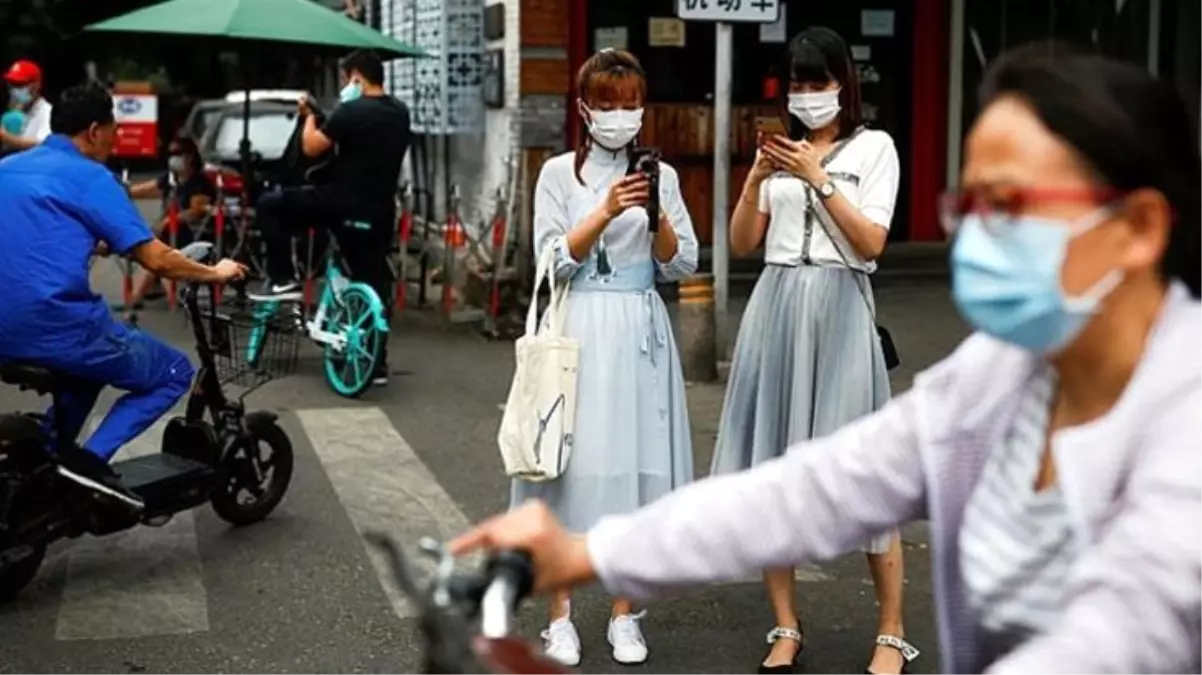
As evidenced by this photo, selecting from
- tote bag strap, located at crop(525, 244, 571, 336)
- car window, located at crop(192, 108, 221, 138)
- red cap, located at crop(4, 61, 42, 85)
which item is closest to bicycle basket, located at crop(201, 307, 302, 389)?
tote bag strap, located at crop(525, 244, 571, 336)

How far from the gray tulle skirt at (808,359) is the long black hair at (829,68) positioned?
478 mm

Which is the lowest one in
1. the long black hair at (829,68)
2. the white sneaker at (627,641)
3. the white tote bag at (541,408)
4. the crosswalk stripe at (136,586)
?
the crosswalk stripe at (136,586)

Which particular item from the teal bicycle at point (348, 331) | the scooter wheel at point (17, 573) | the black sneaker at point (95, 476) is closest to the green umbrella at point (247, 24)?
the teal bicycle at point (348, 331)

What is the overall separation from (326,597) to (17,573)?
3.55 ft

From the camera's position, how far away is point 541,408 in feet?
17.1

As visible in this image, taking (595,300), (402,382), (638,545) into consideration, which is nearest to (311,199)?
(402,382)

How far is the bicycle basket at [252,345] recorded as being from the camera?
6.98 m

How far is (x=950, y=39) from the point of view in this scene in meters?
15.8

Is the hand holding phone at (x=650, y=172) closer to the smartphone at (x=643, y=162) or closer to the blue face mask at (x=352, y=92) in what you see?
the smartphone at (x=643, y=162)

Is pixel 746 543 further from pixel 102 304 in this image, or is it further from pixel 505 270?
pixel 505 270

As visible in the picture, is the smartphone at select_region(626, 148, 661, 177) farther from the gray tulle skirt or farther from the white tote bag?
the gray tulle skirt

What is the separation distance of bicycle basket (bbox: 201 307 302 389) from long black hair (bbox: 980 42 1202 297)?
211 inches

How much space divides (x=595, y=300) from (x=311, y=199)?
549 centimetres

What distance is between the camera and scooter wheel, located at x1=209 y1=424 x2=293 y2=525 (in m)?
6.94
